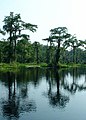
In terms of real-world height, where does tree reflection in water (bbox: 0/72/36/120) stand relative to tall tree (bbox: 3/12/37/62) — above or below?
below

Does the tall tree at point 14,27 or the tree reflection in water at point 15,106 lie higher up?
the tall tree at point 14,27

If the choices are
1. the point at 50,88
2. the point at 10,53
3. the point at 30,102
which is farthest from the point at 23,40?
the point at 30,102

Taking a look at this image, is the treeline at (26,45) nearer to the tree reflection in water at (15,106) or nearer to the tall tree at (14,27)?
the tall tree at (14,27)

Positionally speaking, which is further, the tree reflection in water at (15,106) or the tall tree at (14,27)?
the tall tree at (14,27)

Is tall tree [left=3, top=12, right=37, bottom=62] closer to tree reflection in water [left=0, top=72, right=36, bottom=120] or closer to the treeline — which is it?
the treeline

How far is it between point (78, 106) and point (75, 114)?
412 cm

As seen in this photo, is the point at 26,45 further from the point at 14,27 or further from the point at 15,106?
the point at 15,106

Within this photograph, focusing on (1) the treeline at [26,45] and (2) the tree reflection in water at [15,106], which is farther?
(1) the treeline at [26,45]

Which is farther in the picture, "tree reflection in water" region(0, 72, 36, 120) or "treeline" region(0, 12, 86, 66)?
"treeline" region(0, 12, 86, 66)

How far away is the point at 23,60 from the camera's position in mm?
134250

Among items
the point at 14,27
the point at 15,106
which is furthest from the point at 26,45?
the point at 15,106

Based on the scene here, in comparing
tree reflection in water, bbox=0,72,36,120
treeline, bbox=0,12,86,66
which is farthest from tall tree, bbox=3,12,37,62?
tree reflection in water, bbox=0,72,36,120

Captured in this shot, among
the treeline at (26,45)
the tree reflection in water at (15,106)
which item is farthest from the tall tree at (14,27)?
the tree reflection in water at (15,106)

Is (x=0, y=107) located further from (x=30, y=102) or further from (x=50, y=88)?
(x=50, y=88)
